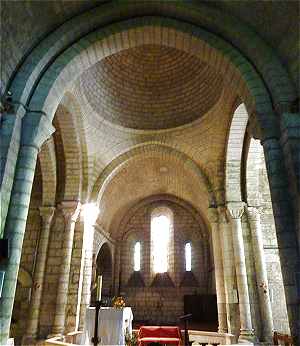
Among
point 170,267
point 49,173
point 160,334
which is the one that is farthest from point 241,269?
point 170,267

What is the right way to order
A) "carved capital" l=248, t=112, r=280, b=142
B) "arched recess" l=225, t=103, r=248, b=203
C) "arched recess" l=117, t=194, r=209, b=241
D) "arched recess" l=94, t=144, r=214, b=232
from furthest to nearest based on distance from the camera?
"arched recess" l=117, t=194, r=209, b=241, "arched recess" l=94, t=144, r=214, b=232, "arched recess" l=225, t=103, r=248, b=203, "carved capital" l=248, t=112, r=280, b=142

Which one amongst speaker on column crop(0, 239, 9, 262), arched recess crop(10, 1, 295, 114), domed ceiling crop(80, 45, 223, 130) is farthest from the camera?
domed ceiling crop(80, 45, 223, 130)

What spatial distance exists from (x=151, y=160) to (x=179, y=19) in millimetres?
8060

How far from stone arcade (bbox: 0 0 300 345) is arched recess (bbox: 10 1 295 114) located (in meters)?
0.03

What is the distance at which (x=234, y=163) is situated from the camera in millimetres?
10906

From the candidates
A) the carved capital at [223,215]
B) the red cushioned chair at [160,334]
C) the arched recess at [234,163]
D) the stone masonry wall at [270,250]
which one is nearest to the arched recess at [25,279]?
the red cushioned chair at [160,334]

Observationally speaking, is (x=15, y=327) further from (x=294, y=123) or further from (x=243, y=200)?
(x=294, y=123)

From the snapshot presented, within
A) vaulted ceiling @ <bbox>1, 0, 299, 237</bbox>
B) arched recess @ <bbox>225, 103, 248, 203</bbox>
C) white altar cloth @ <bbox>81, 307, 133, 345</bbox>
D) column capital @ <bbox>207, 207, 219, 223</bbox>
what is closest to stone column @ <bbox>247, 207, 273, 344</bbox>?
arched recess @ <bbox>225, 103, 248, 203</bbox>

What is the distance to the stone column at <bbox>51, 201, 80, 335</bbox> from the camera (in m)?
9.11

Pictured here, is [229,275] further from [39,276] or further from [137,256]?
[137,256]

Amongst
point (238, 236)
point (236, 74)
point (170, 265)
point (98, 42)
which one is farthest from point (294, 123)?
point (170, 265)

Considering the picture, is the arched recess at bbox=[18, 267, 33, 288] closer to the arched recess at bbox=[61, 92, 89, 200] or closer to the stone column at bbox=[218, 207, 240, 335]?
the arched recess at bbox=[61, 92, 89, 200]

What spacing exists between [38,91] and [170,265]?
49.3 feet

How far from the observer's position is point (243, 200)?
1068 centimetres
